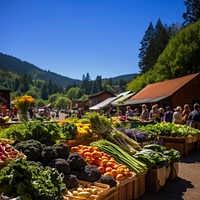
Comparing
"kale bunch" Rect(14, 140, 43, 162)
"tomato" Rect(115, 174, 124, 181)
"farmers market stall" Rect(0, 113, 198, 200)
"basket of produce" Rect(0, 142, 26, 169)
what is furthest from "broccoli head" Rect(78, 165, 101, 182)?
"basket of produce" Rect(0, 142, 26, 169)

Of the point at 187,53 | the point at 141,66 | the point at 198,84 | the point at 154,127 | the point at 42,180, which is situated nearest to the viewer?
the point at 42,180

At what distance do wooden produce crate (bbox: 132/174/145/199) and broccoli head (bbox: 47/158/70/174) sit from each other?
5.32 ft

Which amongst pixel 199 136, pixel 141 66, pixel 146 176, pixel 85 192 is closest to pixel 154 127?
pixel 199 136

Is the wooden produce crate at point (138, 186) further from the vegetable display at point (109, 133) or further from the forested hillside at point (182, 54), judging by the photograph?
the forested hillside at point (182, 54)

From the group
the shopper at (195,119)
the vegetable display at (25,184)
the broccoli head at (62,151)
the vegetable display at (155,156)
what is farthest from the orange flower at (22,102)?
the shopper at (195,119)

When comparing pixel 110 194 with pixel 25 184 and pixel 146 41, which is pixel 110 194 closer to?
pixel 25 184

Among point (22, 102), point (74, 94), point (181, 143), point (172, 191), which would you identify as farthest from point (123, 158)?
point (74, 94)

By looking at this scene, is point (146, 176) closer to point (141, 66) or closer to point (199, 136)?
point (199, 136)

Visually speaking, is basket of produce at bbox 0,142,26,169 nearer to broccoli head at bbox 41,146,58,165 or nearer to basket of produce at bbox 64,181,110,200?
broccoli head at bbox 41,146,58,165

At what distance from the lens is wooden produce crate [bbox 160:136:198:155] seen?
388 inches

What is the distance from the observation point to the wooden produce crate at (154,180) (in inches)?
228

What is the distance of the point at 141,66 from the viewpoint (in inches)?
2336

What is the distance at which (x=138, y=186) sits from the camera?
18.0 feet

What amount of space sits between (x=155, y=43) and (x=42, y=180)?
53.5 metres
